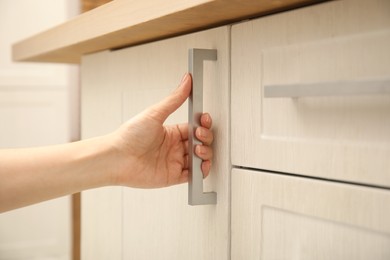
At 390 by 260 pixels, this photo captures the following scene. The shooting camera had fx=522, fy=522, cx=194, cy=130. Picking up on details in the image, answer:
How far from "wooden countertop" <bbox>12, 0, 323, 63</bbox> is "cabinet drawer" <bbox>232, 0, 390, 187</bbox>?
0.03m

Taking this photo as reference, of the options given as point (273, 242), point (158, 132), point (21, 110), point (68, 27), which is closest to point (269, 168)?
point (273, 242)

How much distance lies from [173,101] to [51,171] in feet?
0.74

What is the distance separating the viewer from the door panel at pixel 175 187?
27.0 inches

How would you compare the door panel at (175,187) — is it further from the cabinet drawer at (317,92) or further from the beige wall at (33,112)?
the beige wall at (33,112)

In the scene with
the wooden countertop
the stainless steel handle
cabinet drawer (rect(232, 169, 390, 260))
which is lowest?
cabinet drawer (rect(232, 169, 390, 260))

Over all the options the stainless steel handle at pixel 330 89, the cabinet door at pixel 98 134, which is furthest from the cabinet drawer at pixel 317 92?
the cabinet door at pixel 98 134

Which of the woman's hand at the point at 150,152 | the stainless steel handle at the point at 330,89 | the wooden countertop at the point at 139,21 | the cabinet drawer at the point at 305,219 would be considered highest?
the wooden countertop at the point at 139,21

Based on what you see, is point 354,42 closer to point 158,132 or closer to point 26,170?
point 158,132

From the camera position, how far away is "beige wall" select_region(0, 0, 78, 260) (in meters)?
2.30

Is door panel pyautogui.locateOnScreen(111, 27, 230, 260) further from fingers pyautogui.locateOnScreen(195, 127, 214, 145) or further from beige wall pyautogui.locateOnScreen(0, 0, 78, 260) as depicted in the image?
beige wall pyautogui.locateOnScreen(0, 0, 78, 260)

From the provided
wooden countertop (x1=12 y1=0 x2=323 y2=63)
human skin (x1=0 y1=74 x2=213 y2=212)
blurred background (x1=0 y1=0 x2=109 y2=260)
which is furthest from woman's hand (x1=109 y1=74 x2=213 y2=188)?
blurred background (x1=0 y1=0 x2=109 y2=260)

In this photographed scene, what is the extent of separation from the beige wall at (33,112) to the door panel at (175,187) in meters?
1.41

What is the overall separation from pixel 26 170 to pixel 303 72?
45 cm

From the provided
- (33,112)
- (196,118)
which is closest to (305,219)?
(196,118)
